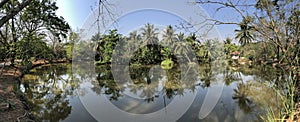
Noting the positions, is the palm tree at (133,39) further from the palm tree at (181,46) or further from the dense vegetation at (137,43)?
the palm tree at (181,46)

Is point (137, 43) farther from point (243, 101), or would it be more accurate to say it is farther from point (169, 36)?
point (243, 101)

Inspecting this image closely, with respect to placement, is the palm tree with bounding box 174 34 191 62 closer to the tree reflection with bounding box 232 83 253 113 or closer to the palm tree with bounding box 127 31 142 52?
the palm tree with bounding box 127 31 142 52

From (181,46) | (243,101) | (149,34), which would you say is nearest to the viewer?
(243,101)

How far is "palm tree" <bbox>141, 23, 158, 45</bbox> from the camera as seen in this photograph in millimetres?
21703

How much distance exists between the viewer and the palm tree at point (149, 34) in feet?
71.2

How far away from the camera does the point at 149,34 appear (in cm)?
2203

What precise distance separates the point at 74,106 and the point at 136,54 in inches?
636

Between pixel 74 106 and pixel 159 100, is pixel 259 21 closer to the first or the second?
pixel 159 100

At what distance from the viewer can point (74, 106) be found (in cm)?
684

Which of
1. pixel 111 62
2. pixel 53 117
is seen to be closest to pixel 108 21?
pixel 53 117

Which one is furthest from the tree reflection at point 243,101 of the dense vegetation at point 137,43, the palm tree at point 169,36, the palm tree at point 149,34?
the palm tree at point 169,36

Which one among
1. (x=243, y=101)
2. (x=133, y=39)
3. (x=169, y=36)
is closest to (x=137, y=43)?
(x=133, y=39)

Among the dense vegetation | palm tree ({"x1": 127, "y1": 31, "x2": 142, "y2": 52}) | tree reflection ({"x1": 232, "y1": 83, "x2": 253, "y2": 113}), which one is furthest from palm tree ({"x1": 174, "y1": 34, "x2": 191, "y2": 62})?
tree reflection ({"x1": 232, "y1": 83, "x2": 253, "y2": 113})

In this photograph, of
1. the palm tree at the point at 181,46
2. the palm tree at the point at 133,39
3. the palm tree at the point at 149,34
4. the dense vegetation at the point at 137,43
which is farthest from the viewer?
the palm tree at the point at 181,46
